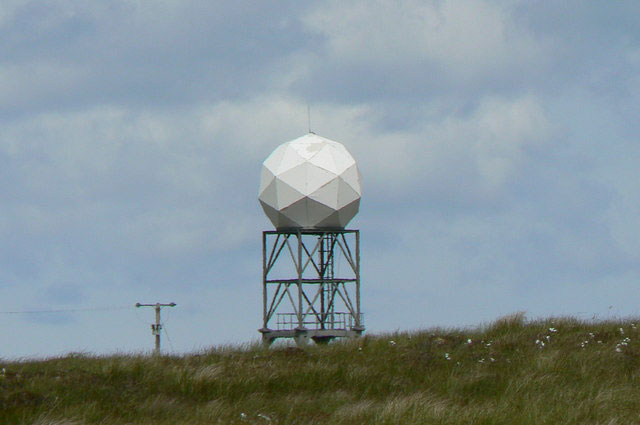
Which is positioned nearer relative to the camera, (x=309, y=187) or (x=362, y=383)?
(x=362, y=383)

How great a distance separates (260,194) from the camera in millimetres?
40969

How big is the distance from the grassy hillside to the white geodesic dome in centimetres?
1475

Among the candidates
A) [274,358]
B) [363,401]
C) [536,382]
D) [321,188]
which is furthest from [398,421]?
[321,188]

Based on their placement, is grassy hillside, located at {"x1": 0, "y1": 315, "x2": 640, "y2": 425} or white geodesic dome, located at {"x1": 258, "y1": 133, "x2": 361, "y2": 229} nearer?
grassy hillside, located at {"x1": 0, "y1": 315, "x2": 640, "y2": 425}

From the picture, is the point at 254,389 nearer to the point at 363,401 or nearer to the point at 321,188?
the point at 363,401

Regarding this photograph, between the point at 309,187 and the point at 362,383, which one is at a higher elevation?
the point at 309,187

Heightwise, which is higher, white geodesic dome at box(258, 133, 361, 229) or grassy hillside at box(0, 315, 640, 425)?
white geodesic dome at box(258, 133, 361, 229)

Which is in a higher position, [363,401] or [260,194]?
[260,194]

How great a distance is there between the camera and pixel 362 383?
805 inches

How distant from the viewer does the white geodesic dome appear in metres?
39.5

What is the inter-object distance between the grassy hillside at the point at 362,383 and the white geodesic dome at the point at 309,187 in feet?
48.4

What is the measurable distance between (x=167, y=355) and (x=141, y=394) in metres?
4.38

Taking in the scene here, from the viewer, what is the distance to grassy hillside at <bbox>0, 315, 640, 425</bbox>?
1711 cm

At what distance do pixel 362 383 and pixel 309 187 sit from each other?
19497 mm
